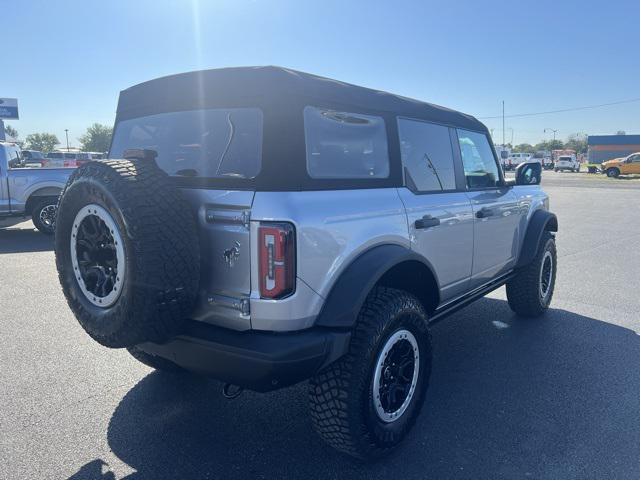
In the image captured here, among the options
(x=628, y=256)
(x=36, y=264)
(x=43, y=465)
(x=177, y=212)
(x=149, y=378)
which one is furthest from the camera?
(x=628, y=256)

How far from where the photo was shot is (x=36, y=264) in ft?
24.6

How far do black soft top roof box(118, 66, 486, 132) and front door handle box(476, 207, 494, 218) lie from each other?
0.88 meters

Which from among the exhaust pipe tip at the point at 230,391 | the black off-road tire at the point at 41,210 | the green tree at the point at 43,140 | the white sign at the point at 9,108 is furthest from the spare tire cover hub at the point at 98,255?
the green tree at the point at 43,140

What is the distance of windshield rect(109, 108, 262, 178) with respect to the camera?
2449mm

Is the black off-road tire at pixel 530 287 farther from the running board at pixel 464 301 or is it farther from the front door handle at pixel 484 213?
the front door handle at pixel 484 213

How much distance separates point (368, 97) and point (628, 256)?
7.25 metres

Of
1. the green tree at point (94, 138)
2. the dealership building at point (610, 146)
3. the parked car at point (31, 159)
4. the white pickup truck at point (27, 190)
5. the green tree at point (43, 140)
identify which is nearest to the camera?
the white pickup truck at point (27, 190)

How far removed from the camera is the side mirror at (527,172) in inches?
181

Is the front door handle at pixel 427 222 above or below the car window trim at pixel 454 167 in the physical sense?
below

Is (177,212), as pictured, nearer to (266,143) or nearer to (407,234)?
(266,143)

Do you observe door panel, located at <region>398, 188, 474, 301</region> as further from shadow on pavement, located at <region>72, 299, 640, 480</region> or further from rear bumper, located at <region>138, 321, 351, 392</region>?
rear bumper, located at <region>138, 321, 351, 392</region>

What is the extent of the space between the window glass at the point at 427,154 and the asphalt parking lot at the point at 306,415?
1491 millimetres

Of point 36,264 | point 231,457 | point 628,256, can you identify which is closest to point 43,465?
point 231,457

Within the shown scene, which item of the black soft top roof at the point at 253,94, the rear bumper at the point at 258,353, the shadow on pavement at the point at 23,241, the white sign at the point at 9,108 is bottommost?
the shadow on pavement at the point at 23,241
